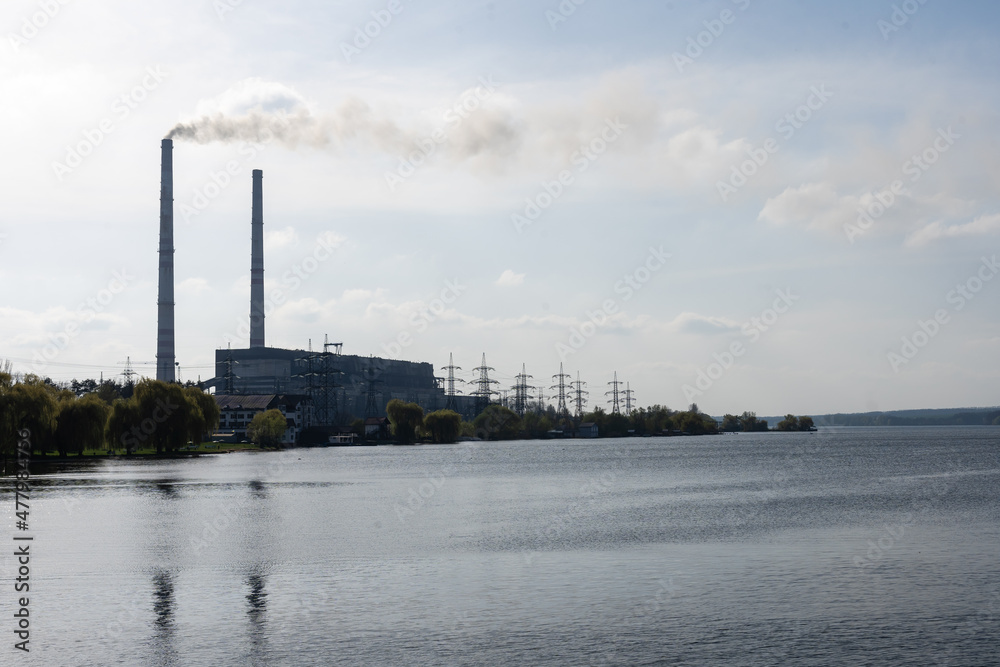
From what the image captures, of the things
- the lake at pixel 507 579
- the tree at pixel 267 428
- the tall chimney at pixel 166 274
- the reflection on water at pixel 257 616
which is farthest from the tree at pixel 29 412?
the tall chimney at pixel 166 274

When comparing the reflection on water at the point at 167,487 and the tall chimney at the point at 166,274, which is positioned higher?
the tall chimney at the point at 166,274

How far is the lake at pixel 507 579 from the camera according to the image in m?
25.3

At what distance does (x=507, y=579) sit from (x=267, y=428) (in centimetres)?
15308

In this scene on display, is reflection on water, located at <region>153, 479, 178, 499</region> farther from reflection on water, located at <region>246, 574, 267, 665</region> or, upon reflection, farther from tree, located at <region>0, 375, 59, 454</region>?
reflection on water, located at <region>246, 574, 267, 665</region>

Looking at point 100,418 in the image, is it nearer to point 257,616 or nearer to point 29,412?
point 29,412

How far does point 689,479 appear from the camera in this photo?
93.5 m

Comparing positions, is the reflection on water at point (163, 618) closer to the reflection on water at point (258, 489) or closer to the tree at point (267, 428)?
the reflection on water at point (258, 489)

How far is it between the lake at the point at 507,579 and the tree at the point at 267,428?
362 ft

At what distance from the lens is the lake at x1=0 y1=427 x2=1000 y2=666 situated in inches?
998

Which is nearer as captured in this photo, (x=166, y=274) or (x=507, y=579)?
(x=507, y=579)

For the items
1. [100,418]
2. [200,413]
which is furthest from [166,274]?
[100,418]

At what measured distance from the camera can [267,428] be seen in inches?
7116

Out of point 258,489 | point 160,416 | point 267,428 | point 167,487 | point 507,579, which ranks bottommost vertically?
point 507,579

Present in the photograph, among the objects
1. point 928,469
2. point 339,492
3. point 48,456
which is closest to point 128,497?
point 339,492
